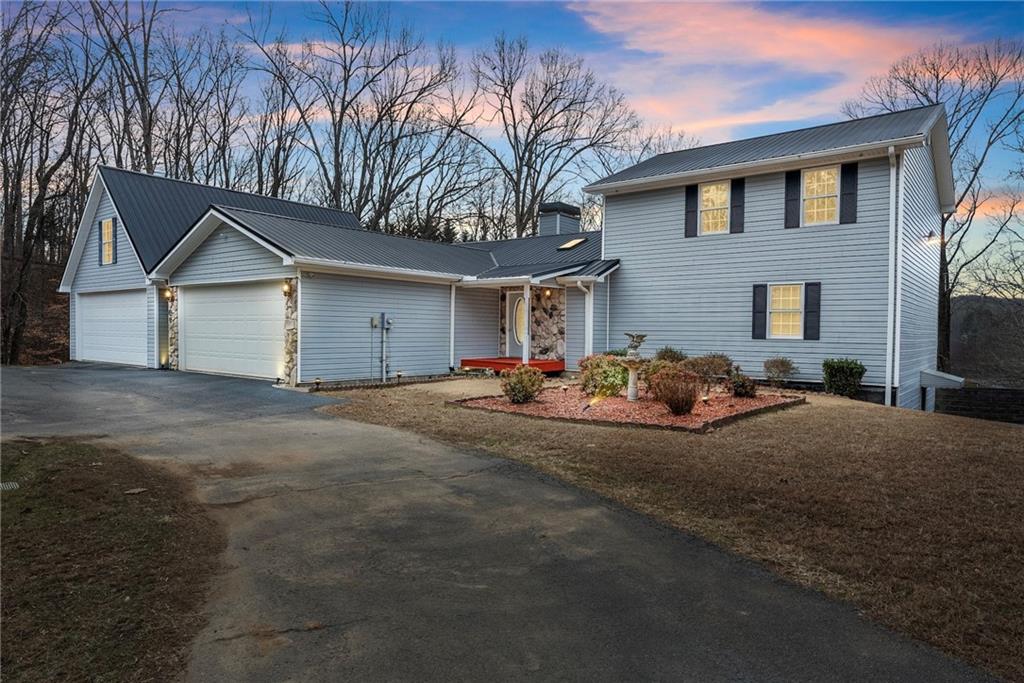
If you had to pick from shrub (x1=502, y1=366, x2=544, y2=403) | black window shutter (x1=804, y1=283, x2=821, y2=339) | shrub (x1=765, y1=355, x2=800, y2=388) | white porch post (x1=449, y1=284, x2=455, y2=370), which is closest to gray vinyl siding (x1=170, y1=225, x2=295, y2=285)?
white porch post (x1=449, y1=284, x2=455, y2=370)

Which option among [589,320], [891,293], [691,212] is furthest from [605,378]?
[891,293]

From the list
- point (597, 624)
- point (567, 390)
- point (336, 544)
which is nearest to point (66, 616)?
point (336, 544)

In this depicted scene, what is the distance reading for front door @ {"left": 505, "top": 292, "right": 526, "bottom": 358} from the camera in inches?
713

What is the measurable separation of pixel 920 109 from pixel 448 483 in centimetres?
1542

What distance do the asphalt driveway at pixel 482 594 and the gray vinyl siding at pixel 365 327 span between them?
7258 millimetres

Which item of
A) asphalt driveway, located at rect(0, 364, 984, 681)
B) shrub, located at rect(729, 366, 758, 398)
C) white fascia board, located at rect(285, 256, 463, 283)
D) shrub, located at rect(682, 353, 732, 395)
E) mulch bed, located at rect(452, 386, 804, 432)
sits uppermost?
white fascia board, located at rect(285, 256, 463, 283)

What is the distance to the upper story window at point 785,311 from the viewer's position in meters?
14.1

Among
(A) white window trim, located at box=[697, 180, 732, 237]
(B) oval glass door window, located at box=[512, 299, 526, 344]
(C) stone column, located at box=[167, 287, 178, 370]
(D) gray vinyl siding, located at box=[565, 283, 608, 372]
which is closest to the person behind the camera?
(A) white window trim, located at box=[697, 180, 732, 237]

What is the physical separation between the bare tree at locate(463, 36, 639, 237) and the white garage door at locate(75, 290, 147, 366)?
670 inches

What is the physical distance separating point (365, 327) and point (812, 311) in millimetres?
10188

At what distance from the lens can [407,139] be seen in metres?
30.8

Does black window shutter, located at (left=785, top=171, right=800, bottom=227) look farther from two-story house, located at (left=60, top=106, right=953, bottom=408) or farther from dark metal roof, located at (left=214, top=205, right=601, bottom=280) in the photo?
dark metal roof, located at (left=214, top=205, right=601, bottom=280)

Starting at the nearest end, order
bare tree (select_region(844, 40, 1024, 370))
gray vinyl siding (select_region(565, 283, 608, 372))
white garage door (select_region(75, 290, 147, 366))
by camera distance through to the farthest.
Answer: gray vinyl siding (select_region(565, 283, 608, 372)) → white garage door (select_region(75, 290, 147, 366)) → bare tree (select_region(844, 40, 1024, 370))

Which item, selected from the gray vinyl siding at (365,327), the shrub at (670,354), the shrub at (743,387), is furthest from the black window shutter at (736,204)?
the gray vinyl siding at (365,327)
